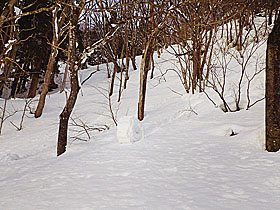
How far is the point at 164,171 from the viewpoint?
3.09 meters

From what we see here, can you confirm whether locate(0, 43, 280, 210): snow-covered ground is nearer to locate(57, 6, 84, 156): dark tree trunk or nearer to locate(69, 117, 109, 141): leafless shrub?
locate(57, 6, 84, 156): dark tree trunk

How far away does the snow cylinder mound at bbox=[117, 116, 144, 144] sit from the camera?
4.70 metres

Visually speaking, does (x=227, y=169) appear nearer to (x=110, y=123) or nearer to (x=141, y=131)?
(x=141, y=131)

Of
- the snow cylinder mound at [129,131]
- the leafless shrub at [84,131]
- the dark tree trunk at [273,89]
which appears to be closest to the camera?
the dark tree trunk at [273,89]

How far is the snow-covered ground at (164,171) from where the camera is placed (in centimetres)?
228

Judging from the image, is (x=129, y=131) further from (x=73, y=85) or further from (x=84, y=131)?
(x=84, y=131)

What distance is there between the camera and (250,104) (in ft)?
20.6

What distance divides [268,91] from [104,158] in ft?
8.21

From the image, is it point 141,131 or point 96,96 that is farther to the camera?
point 96,96

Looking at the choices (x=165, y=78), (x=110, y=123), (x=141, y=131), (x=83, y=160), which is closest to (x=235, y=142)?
(x=141, y=131)

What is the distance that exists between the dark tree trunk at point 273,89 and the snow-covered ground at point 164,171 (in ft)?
0.92

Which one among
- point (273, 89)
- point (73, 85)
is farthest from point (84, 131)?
point (273, 89)

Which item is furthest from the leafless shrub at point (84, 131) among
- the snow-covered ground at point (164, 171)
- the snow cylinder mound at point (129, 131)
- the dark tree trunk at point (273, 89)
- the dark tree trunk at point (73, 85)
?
the dark tree trunk at point (273, 89)

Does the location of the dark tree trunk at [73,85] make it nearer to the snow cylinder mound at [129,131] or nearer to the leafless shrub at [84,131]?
the leafless shrub at [84,131]
